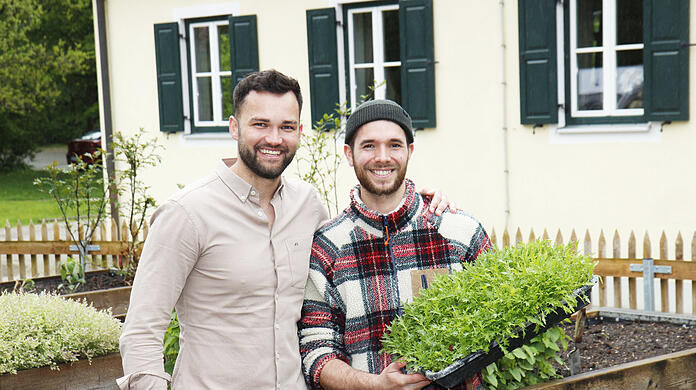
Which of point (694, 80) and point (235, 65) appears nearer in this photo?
point (694, 80)

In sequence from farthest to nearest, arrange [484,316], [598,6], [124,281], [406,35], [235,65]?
[235,65] → [406,35] → [598,6] → [124,281] → [484,316]

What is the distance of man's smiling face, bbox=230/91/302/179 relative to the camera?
9.64 ft

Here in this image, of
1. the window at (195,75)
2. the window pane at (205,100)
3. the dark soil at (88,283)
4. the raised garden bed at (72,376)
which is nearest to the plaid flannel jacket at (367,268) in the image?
the raised garden bed at (72,376)

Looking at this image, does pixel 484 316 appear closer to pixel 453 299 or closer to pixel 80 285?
pixel 453 299

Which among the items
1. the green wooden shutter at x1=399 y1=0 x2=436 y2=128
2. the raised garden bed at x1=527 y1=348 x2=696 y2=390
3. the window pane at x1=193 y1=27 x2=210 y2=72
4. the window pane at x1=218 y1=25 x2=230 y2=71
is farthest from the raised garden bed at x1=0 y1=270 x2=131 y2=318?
the window pane at x1=193 y1=27 x2=210 y2=72

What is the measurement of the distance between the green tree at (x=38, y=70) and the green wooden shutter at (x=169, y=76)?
15.1 meters

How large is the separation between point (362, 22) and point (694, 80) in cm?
412

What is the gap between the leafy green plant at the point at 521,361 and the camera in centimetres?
292

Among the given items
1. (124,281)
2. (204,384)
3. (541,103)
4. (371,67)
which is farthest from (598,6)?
(204,384)

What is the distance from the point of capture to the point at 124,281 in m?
7.51

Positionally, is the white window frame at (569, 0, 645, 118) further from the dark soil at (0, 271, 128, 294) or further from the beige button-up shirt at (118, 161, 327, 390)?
the beige button-up shirt at (118, 161, 327, 390)

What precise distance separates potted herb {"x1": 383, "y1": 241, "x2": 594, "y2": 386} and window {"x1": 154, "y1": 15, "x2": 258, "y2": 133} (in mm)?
9236

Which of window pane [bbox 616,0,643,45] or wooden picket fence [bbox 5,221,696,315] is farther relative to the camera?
window pane [bbox 616,0,643,45]

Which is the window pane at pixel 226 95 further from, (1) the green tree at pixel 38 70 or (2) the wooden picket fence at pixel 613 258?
(1) the green tree at pixel 38 70
